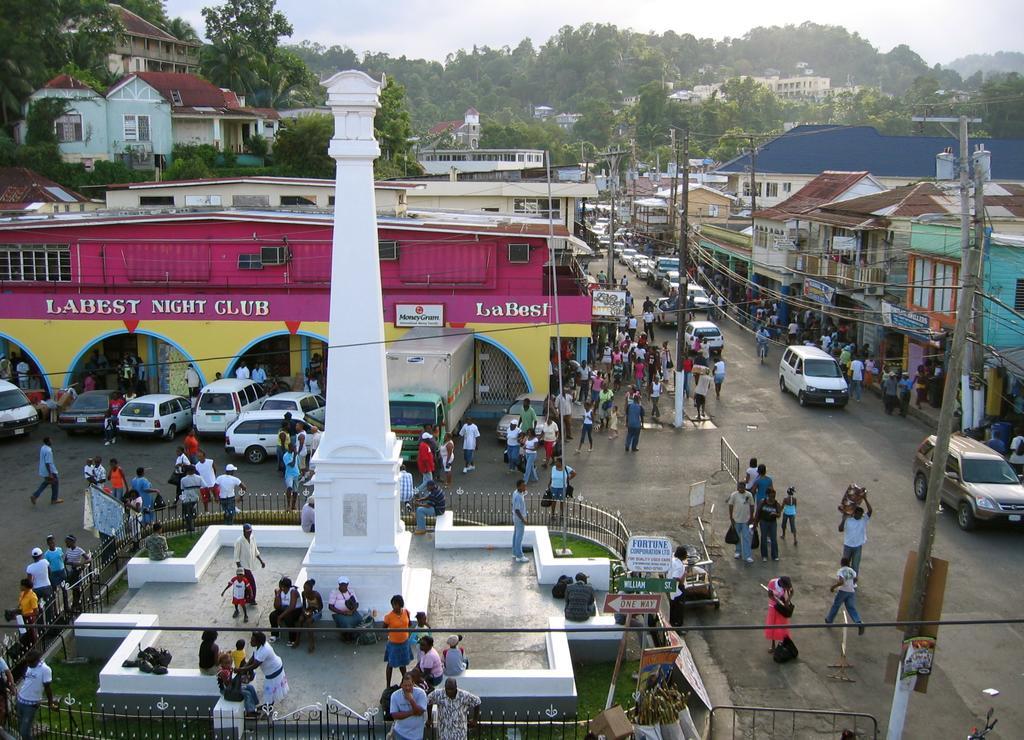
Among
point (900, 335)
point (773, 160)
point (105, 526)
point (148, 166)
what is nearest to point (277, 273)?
point (105, 526)

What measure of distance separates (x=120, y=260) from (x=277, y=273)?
4558 mm

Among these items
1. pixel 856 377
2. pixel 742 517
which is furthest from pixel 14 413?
pixel 856 377

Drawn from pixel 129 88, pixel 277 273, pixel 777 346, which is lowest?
pixel 777 346

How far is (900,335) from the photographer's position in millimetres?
35375

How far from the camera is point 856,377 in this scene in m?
32.5

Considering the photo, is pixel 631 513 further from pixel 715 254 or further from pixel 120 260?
pixel 715 254

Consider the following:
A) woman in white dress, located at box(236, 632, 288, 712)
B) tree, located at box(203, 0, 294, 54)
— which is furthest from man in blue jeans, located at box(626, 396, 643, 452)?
tree, located at box(203, 0, 294, 54)

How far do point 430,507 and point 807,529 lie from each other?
24.5 ft

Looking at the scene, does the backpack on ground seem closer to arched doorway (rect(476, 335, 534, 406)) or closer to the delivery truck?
the delivery truck

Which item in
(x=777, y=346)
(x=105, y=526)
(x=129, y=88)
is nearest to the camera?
(x=105, y=526)

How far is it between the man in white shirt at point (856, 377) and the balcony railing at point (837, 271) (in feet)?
10.1

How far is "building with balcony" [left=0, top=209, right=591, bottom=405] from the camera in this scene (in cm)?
3112

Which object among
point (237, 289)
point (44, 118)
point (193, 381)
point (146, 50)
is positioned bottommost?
point (193, 381)

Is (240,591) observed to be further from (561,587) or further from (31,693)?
(561,587)
